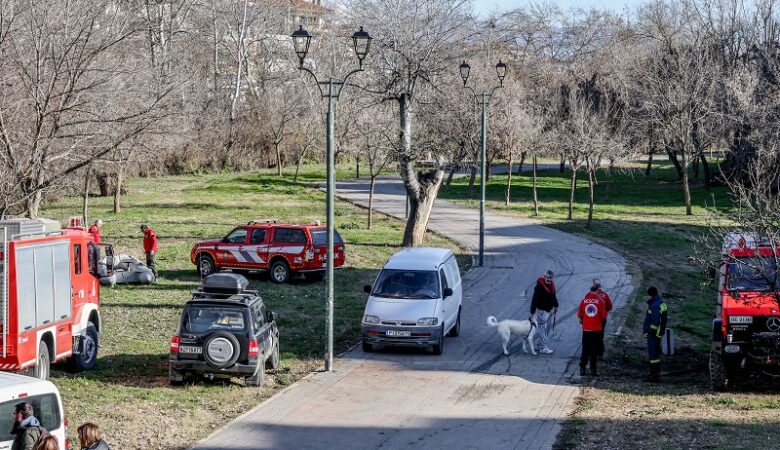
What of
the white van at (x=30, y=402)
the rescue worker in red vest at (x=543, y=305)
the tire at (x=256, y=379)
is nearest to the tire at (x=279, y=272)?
the rescue worker in red vest at (x=543, y=305)

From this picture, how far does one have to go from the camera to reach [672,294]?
28.9 metres

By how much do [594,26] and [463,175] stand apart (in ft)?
86.4

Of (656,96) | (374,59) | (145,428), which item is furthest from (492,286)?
(656,96)

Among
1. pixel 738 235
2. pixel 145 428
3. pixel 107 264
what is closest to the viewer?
pixel 145 428

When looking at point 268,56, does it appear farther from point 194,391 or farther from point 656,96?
point 194,391

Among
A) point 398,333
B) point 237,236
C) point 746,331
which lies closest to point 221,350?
point 398,333

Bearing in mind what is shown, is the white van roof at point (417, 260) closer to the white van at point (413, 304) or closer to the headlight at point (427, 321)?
the white van at point (413, 304)

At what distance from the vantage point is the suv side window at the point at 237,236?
29.1 metres

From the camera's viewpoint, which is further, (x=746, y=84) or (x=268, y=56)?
(x=268, y=56)

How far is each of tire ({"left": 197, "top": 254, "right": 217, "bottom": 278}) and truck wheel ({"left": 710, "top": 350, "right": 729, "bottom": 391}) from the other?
16334 millimetres

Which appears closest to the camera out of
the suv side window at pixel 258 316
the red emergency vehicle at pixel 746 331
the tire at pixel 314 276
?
the red emergency vehicle at pixel 746 331

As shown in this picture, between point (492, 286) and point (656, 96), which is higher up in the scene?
point (656, 96)

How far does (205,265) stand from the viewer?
1139 inches

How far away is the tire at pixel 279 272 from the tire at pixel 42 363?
1255cm
